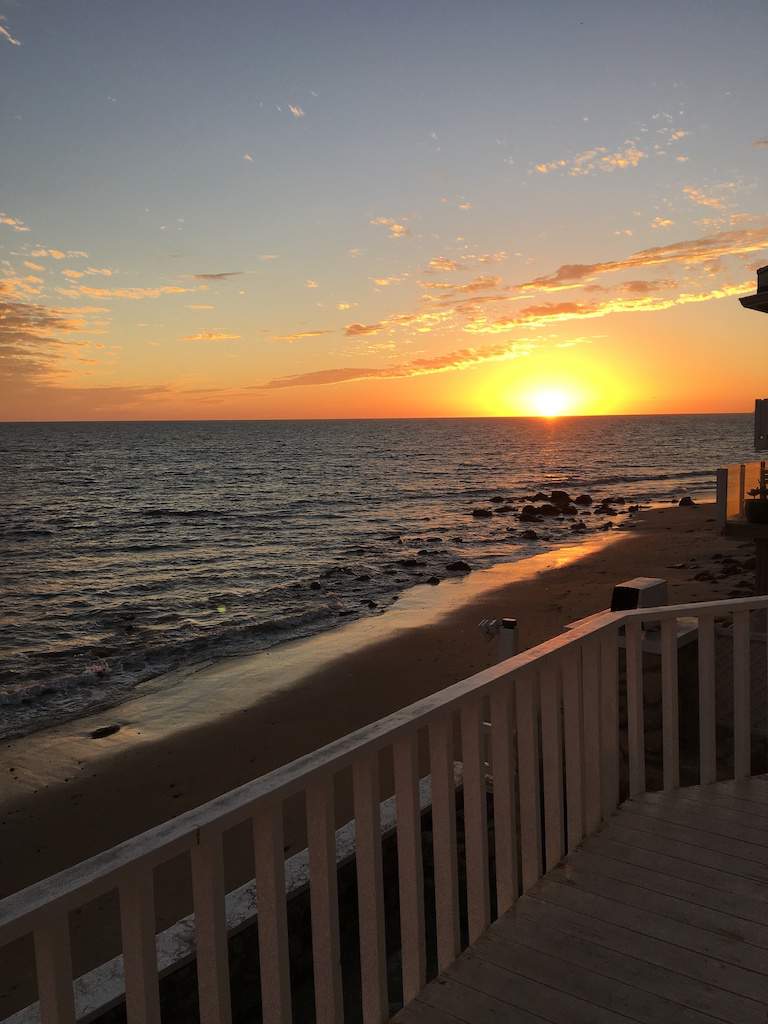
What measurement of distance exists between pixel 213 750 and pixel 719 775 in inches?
250

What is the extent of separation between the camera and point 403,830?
2568mm

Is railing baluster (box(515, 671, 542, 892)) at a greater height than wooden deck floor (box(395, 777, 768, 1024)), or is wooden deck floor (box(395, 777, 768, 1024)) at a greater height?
railing baluster (box(515, 671, 542, 892))

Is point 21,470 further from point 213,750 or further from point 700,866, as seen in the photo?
point 700,866

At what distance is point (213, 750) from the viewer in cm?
1000

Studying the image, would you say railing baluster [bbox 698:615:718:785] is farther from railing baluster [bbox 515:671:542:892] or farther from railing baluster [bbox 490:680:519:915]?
railing baluster [bbox 490:680:519:915]

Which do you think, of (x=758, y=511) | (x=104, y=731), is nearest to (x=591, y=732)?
(x=758, y=511)

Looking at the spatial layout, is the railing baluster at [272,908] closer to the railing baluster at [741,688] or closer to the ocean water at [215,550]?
the railing baluster at [741,688]

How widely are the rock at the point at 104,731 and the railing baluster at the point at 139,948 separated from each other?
31.9 feet

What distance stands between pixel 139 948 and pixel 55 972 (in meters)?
0.21

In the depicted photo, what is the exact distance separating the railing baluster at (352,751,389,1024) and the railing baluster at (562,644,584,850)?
1.29 metres

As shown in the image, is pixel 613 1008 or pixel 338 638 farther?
pixel 338 638

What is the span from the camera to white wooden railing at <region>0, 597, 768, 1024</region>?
1759 mm

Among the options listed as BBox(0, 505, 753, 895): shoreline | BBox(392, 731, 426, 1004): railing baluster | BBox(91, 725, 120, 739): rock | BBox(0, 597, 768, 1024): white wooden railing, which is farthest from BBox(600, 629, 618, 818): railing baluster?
BBox(91, 725, 120, 739): rock

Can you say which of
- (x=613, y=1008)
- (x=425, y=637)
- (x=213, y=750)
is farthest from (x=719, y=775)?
(x=425, y=637)
